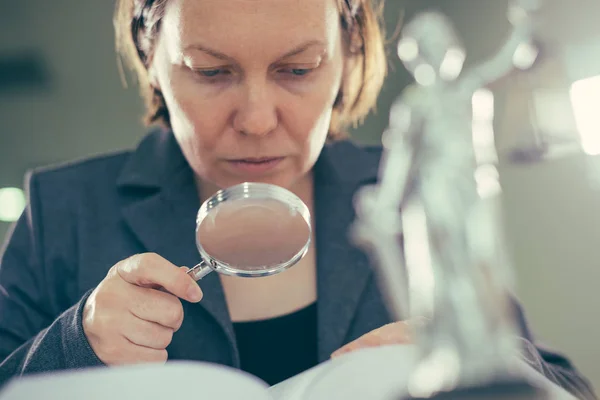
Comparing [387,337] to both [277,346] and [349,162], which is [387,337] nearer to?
[277,346]

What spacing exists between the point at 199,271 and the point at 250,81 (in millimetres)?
331

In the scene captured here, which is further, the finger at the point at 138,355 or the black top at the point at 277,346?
the black top at the point at 277,346

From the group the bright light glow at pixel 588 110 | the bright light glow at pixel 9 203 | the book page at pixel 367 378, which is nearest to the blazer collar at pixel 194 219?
the book page at pixel 367 378

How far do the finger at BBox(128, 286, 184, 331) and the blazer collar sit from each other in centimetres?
30

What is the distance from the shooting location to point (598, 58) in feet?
6.58

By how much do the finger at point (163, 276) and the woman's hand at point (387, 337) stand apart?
223 mm

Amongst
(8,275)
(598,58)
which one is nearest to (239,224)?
(8,275)

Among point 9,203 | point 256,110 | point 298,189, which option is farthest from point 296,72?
point 9,203

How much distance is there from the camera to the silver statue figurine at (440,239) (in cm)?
65

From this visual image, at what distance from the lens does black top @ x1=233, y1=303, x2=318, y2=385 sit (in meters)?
1.22

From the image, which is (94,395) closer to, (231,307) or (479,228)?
(479,228)

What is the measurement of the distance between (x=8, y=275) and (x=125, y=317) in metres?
0.51

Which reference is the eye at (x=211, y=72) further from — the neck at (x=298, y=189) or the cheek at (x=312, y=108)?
the neck at (x=298, y=189)

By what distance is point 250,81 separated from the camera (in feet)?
3.42
